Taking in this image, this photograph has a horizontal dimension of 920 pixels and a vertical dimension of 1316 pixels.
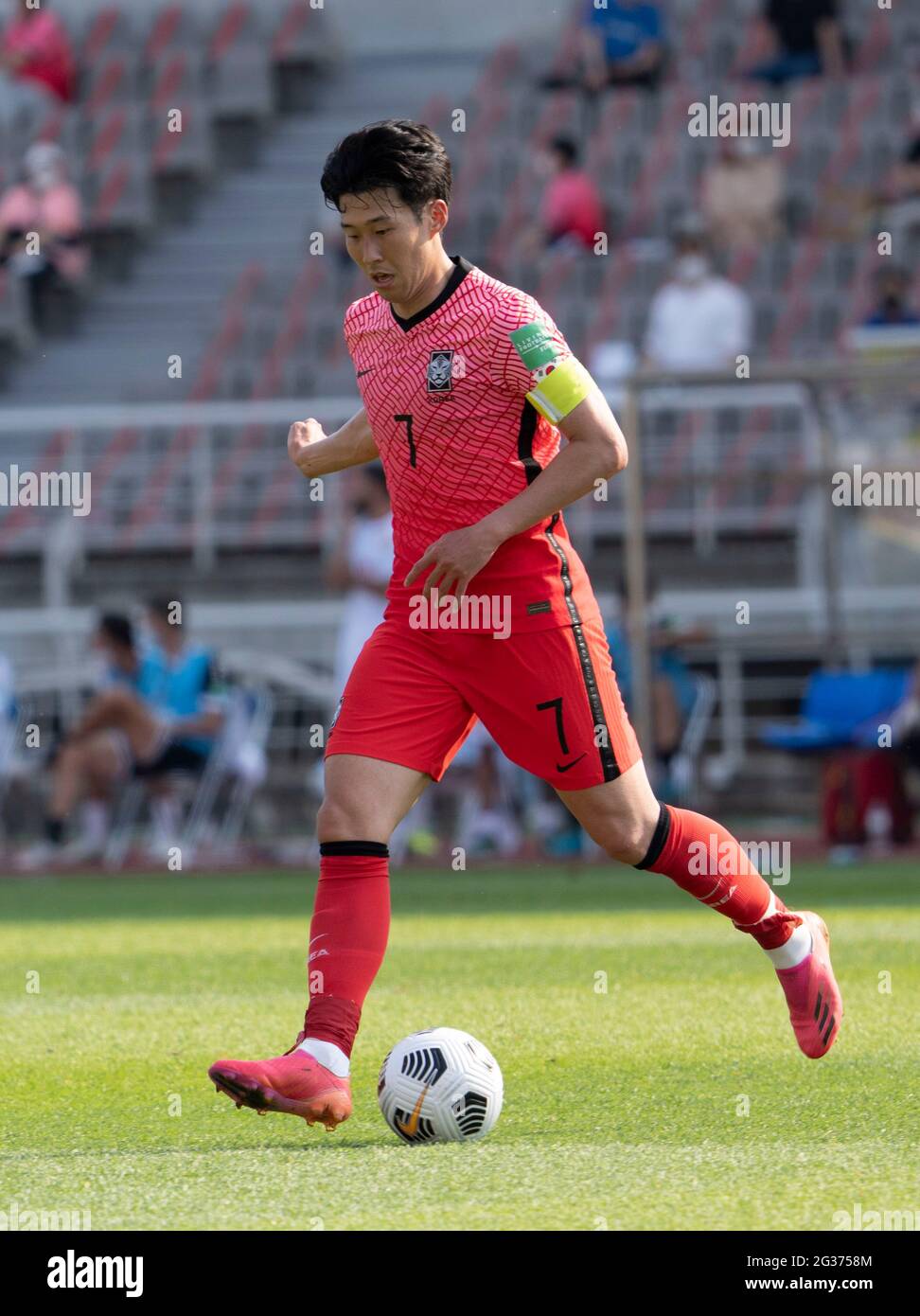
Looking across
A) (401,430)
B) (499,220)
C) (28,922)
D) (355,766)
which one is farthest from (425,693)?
(499,220)

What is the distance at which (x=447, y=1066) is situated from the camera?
17.1 ft

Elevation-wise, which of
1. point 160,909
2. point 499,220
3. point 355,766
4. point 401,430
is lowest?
point 160,909

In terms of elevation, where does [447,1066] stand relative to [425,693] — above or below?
below

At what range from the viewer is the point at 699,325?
18.3 metres

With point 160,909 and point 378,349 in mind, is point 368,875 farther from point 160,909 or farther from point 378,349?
point 160,909

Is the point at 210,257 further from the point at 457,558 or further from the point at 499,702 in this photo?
the point at 457,558

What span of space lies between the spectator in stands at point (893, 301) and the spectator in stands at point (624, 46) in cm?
559

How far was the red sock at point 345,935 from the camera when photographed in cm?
530

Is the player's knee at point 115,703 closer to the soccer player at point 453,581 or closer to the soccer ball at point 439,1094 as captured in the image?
the soccer player at point 453,581

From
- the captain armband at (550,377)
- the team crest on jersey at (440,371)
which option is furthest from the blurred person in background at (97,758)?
the captain armband at (550,377)

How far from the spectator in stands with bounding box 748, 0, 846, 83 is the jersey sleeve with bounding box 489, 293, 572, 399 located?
17650mm

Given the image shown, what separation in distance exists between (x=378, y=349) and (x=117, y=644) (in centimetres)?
1024

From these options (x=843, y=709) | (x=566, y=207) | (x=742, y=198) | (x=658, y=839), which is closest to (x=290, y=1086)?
(x=658, y=839)

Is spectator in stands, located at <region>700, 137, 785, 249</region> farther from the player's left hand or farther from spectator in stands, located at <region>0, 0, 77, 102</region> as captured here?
the player's left hand
